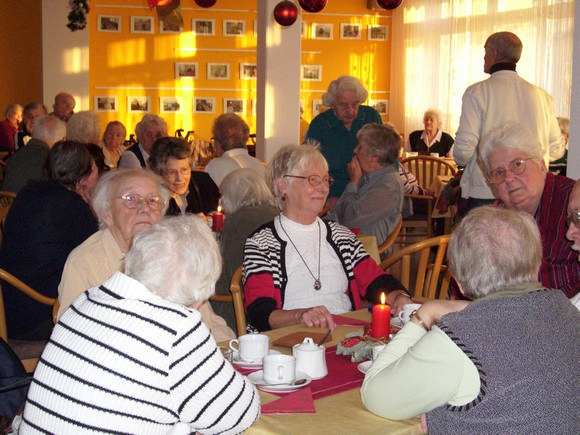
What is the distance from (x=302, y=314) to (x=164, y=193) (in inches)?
31.3

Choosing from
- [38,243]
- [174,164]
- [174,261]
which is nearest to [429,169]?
[174,164]

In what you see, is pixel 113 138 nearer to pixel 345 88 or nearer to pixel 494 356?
pixel 345 88

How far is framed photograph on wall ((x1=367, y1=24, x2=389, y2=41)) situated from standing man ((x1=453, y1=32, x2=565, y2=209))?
8.77 metres

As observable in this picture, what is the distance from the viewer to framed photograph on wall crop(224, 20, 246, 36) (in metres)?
12.7

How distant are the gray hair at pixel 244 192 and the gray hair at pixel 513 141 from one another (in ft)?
3.83

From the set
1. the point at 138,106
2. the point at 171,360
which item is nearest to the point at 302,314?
the point at 171,360

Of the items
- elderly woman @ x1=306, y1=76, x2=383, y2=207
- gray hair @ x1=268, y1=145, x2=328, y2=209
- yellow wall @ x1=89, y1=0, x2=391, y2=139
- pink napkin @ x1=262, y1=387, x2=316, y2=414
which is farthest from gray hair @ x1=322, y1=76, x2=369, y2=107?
yellow wall @ x1=89, y1=0, x2=391, y2=139

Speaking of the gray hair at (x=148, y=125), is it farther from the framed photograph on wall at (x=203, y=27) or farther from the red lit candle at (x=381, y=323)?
the framed photograph on wall at (x=203, y=27)

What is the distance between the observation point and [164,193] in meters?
2.94

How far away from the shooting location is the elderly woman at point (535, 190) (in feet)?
9.16

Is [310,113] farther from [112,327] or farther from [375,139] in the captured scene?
[112,327]

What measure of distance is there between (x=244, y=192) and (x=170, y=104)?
9.38m

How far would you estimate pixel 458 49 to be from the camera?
11.4 m

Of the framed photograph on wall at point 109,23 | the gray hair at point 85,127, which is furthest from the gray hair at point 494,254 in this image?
the framed photograph on wall at point 109,23
